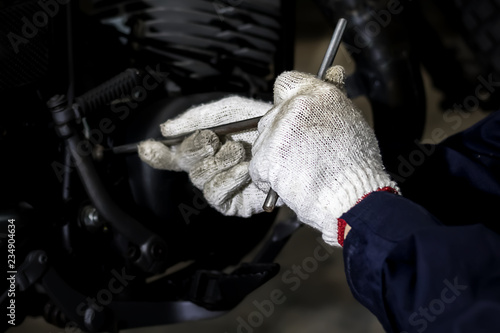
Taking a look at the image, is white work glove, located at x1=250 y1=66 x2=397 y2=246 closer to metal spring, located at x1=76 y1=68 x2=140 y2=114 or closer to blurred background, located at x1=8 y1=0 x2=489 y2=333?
metal spring, located at x1=76 y1=68 x2=140 y2=114

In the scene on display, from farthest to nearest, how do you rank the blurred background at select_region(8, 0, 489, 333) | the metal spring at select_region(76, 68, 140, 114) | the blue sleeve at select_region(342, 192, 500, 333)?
the blurred background at select_region(8, 0, 489, 333) < the metal spring at select_region(76, 68, 140, 114) < the blue sleeve at select_region(342, 192, 500, 333)

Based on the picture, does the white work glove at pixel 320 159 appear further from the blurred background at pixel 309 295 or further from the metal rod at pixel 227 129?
the blurred background at pixel 309 295

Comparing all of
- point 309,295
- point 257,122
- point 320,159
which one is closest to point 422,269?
point 320,159

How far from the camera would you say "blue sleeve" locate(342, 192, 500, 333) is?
362mm

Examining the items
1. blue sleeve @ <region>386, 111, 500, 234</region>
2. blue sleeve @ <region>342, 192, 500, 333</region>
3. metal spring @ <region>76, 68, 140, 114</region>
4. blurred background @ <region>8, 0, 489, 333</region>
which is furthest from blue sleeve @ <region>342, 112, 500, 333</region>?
blurred background @ <region>8, 0, 489, 333</region>

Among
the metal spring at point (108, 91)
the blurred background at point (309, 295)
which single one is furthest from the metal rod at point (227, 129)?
the blurred background at point (309, 295)

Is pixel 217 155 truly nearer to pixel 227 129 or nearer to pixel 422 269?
pixel 227 129

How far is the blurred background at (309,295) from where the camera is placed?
1217mm

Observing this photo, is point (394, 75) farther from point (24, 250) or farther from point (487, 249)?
point (24, 250)

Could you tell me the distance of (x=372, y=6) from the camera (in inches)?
34.8

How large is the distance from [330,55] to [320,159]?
0.36 feet

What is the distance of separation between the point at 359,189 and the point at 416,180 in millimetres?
195

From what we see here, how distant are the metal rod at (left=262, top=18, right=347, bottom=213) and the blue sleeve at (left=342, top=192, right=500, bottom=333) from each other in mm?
103

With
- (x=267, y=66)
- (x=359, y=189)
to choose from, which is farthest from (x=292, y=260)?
(x=359, y=189)
